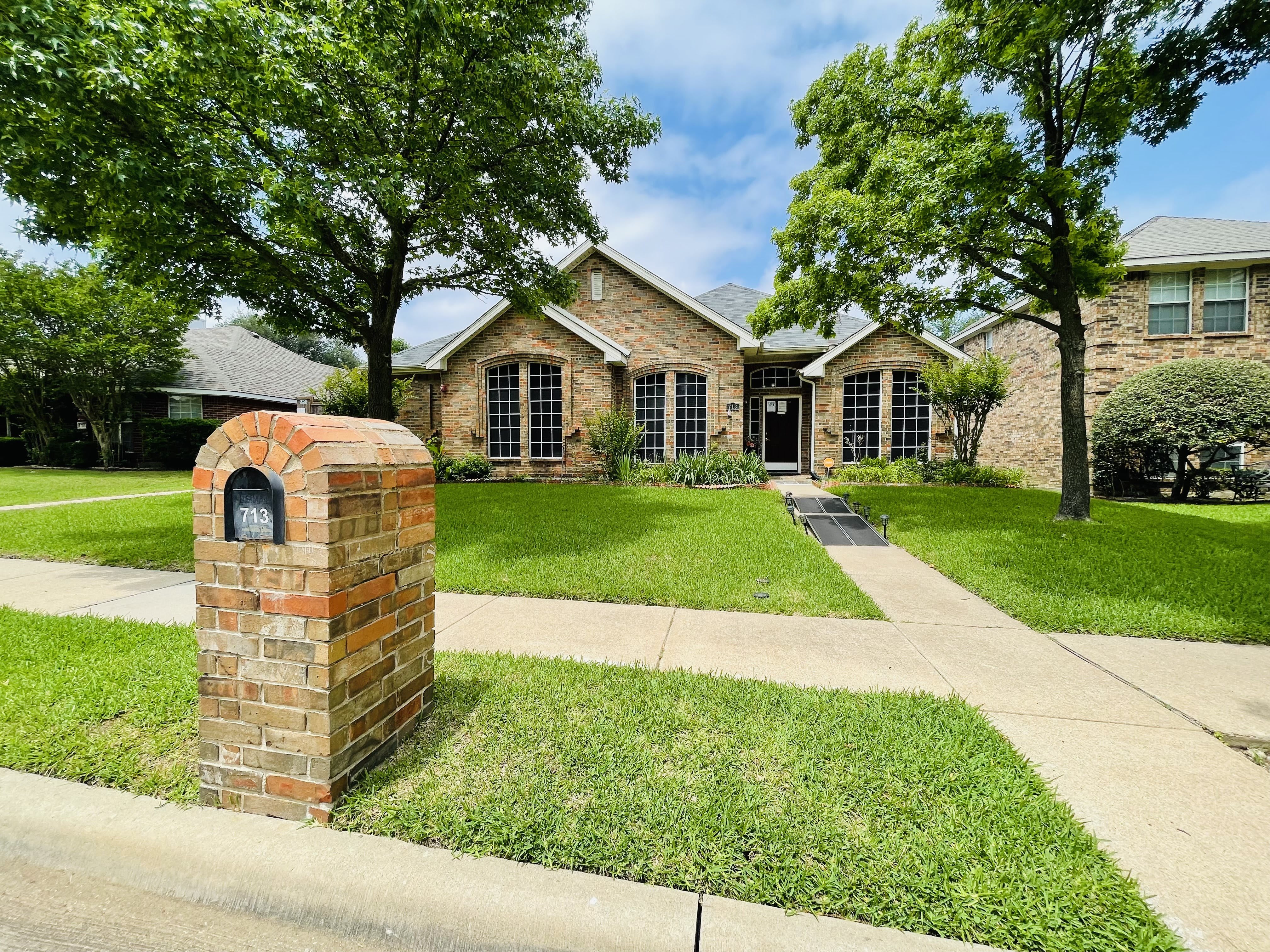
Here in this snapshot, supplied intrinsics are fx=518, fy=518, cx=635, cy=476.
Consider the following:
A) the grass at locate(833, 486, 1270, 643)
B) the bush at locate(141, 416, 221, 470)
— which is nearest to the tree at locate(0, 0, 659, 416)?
the grass at locate(833, 486, 1270, 643)

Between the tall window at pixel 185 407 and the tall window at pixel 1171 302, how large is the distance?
104ft

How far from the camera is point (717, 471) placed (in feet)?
44.1

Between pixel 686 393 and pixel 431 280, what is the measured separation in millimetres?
7493

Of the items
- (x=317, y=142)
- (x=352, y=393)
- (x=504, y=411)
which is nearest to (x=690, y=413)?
(x=504, y=411)

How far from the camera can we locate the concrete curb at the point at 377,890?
1.53m

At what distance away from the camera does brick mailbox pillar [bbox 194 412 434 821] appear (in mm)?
1939

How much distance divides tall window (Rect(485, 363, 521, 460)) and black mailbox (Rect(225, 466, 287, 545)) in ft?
43.4

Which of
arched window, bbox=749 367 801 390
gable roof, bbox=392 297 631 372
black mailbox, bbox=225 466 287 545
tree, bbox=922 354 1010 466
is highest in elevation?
gable roof, bbox=392 297 631 372

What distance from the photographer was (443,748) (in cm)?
238

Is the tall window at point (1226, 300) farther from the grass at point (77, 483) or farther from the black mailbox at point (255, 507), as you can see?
the grass at point (77, 483)

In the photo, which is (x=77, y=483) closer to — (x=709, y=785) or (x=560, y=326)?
(x=560, y=326)

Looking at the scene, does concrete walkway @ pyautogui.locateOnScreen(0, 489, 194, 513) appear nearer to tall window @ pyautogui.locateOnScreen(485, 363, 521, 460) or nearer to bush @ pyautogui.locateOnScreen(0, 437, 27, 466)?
tall window @ pyautogui.locateOnScreen(485, 363, 521, 460)

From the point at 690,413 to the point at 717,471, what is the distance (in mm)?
2236

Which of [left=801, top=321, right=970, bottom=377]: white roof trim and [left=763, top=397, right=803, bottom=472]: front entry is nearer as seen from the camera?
[left=801, top=321, right=970, bottom=377]: white roof trim
